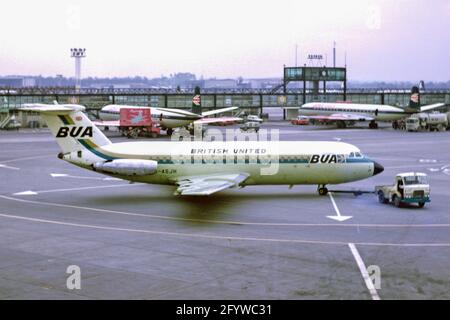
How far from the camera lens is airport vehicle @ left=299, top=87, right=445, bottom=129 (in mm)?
120812

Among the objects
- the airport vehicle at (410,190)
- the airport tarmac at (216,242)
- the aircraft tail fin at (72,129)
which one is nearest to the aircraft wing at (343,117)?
the airport tarmac at (216,242)

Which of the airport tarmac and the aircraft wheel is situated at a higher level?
the aircraft wheel

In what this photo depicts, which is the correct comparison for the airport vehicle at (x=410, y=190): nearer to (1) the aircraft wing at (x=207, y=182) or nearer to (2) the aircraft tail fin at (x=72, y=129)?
(1) the aircraft wing at (x=207, y=182)

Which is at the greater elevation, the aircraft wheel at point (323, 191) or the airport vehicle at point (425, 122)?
the airport vehicle at point (425, 122)

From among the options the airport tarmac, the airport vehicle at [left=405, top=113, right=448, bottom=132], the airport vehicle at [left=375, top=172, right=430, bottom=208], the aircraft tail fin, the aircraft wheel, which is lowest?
the airport tarmac

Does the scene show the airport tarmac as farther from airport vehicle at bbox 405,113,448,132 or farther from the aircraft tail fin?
airport vehicle at bbox 405,113,448,132

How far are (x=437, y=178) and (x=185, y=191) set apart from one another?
87.4 ft

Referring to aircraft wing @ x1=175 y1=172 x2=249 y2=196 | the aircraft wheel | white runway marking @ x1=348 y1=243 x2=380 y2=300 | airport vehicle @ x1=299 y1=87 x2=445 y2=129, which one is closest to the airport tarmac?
white runway marking @ x1=348 y1=243 x2=380 y2=300

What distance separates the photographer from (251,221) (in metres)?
40.4

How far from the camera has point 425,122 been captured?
115438 mm

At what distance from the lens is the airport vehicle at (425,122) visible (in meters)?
114

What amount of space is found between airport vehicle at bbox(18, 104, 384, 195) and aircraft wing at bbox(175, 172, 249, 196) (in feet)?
0.23

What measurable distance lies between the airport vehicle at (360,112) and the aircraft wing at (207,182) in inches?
3089
